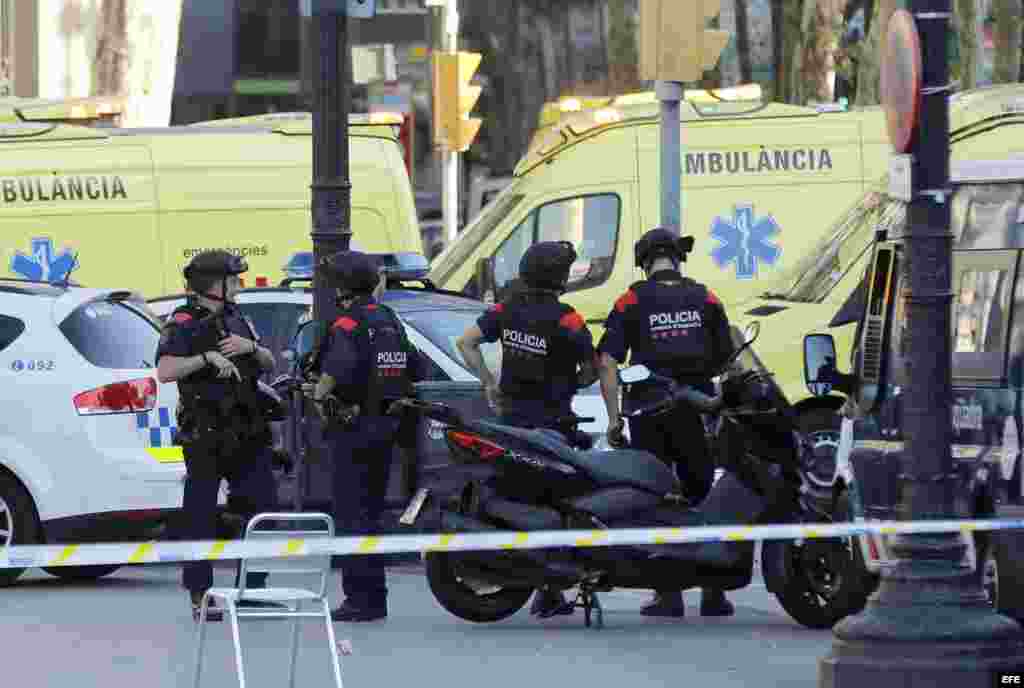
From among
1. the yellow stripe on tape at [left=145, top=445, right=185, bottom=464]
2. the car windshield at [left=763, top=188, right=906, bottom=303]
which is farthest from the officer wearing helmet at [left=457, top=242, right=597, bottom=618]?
the car windshield at [left=763, top=188, right=906, bottom=303]

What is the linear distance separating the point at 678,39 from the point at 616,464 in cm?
305

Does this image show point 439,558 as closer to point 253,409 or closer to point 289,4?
point 253,409

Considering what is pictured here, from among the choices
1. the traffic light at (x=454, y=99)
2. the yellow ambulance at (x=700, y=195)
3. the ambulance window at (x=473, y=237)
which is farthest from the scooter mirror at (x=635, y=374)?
the traffic light at (x=454, y=99)

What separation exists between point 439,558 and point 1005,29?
69.7 ft

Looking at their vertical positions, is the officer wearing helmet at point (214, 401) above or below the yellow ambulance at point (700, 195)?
below

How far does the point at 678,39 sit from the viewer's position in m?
13.8

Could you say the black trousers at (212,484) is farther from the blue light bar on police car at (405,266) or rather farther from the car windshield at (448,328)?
the blue light bar on police car at (405,266)

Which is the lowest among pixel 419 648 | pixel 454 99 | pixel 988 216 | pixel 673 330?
pixel 419 648

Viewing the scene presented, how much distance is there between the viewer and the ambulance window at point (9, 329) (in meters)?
13.3

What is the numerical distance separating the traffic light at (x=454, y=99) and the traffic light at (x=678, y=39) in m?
10.6

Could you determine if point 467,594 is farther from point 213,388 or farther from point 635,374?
point 213,388

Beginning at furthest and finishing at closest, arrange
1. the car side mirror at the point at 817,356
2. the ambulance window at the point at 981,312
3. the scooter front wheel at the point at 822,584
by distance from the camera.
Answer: the scooter front wheel at the point at 822,584 < the car side mirror at the point at 817,356 < the ambulance window at the point at 981,312

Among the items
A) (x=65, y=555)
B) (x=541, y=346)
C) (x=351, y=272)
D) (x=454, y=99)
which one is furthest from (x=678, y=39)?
(x=454, y=99)

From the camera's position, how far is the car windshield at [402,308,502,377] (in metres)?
14.0
